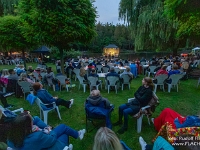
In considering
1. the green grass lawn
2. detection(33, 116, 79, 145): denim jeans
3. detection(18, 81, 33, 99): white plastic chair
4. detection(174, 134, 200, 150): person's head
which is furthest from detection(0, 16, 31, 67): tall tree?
detection(174, 134, 200, 150): person's head

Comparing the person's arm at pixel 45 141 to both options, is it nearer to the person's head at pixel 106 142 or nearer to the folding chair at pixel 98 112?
the person's head at pixel 106 142

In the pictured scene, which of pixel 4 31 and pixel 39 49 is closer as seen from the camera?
pixel 4 31

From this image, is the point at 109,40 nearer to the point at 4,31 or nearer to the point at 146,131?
the point at 4,31

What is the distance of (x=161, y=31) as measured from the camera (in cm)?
1284

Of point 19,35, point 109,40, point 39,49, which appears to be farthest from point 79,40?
point 109,40

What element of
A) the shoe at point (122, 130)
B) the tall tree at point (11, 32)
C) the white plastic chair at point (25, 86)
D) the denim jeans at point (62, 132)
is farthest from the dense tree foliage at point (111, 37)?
the denim jeans at point (62, 132)

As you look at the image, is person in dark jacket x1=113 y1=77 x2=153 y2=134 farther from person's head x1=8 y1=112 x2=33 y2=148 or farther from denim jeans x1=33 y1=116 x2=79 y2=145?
person's head x1=8 y1=112 x2=33 y2=148

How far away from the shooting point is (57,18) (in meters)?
7.03

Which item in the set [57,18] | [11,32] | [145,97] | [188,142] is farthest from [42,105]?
[11,32]

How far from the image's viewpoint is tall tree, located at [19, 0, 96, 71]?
7.04 meters

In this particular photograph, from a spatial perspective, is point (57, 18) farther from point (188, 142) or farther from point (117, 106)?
point (188, 142)

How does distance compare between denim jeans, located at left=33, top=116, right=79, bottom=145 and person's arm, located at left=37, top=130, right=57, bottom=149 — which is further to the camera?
denim jeans, located at left=33, top=116, right=79, bottom=145

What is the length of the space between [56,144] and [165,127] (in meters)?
1.68

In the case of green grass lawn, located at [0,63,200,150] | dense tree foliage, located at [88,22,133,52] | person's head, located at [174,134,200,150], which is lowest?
green grass lawn, located at [0,63,200,150]
